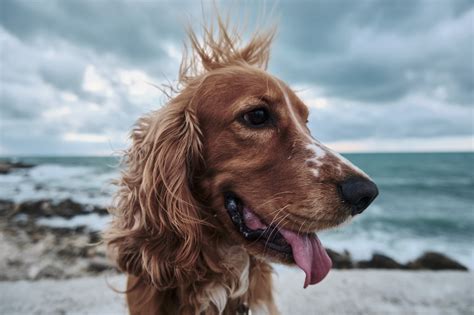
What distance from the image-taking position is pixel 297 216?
2145 mm

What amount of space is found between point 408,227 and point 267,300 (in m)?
11.2

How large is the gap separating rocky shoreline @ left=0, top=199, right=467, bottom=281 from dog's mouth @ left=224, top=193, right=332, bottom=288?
240cm

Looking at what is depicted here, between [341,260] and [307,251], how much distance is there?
5.10m

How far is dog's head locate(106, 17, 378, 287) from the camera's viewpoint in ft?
7.09

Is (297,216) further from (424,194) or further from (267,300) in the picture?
(424,194)

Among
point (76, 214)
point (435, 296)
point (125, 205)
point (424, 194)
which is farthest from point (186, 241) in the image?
point (424, 194)

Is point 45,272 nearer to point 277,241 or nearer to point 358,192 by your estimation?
point 277,241

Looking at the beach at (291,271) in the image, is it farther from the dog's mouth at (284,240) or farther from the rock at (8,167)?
the rock at (8,167)

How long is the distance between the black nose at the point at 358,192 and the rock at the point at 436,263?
5.67 m

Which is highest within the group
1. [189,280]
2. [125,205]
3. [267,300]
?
[125,205]

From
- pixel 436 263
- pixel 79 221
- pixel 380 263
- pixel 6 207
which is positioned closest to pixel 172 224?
pixel 380 263

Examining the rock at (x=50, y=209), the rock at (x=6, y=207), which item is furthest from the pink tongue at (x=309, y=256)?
the rock at (x=6, y=207)

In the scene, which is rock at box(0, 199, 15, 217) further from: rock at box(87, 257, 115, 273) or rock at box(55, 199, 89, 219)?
rock at box(87, 257, 115, 273)

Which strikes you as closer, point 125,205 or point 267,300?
point 125,205
